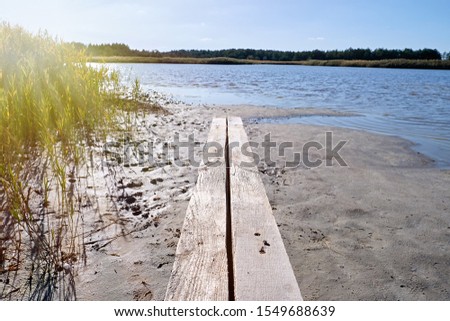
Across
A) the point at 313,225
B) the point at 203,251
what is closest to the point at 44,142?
the point at 203,251

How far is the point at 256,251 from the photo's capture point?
1.46 m

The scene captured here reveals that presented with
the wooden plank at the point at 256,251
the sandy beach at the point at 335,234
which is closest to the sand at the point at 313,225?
the sandy beach at the point at 335,234

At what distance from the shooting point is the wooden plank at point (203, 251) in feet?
4.07

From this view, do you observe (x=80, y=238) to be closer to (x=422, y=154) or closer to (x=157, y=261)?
(x=157, y=261)

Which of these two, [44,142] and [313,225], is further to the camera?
[44,142]

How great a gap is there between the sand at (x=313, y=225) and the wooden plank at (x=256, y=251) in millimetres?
359

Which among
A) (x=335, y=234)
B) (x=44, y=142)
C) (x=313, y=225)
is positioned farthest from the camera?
(x=44, y=142)

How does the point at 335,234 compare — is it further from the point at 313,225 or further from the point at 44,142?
the point at 44,142

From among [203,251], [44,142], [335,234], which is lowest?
[335,234]

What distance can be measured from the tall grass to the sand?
0.18 meters

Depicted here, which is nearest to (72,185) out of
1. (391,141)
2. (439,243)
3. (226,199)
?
(226,199)

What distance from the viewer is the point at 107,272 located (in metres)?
1.69

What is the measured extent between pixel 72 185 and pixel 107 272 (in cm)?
134

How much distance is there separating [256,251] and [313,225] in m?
1.03
